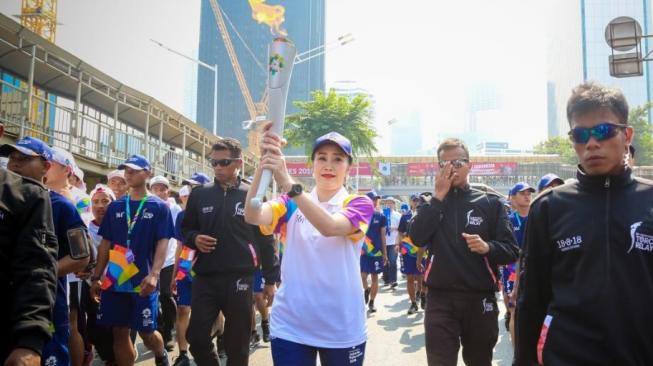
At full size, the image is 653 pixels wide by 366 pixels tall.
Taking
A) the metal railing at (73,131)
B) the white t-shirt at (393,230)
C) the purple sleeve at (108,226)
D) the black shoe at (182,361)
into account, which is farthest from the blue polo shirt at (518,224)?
the metal railing at (73,131)

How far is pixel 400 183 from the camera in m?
62.3

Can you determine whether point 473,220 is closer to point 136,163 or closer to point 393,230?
point 136,163

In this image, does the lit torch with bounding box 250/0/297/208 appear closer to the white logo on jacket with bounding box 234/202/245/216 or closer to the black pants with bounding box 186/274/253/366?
the black pants with bounding box 186/274/253/366

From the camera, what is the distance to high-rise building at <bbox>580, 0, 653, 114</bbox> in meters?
96.9

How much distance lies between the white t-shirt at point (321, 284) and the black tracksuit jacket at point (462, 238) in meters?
1.12

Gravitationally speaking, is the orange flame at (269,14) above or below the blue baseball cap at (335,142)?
above

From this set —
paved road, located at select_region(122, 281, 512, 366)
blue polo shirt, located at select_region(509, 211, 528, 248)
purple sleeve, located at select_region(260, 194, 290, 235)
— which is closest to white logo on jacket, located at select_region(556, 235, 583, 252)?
purple sleeve, located at select_region(260, 194, 290, 235)

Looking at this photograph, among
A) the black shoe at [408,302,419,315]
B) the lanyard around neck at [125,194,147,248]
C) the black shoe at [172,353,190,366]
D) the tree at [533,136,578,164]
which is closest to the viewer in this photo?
the lanyard around neck at [125,194,147,248]

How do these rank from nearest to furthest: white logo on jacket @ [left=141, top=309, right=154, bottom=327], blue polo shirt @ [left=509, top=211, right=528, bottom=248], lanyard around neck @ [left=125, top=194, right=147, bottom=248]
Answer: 1. white logo on jacket @ [left=141, top=309, right=154, bottom=327]
2. lanyard around neck @ [left=125, top=194, right=147, bottom=248]
3. blue polo shirt @ [left=509, top=211, right=528, bottom=248]

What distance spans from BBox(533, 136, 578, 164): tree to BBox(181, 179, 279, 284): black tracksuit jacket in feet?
191

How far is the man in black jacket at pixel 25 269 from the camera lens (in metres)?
2.13

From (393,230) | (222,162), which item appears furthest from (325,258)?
(393,230)

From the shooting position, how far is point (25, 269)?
88.2 inches

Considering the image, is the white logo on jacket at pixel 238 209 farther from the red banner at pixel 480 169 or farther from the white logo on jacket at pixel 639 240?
the red banner at pixel 480 169
